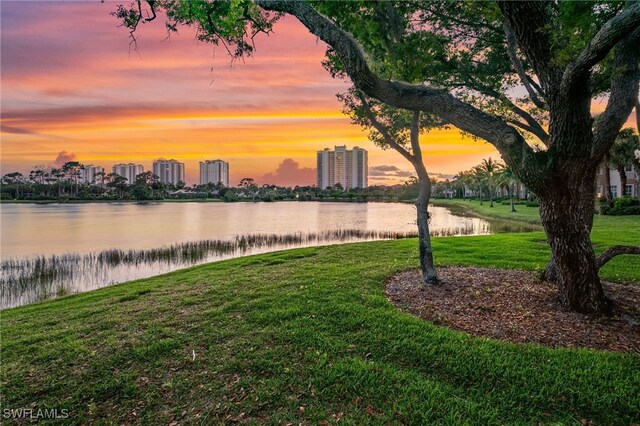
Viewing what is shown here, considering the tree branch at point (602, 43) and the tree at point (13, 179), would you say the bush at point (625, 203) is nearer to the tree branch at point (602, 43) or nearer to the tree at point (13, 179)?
the tree branch at point (602, 43)

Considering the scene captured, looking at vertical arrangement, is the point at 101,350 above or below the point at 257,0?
below

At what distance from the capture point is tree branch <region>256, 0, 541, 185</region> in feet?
16.6

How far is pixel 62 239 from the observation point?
86.7 feet

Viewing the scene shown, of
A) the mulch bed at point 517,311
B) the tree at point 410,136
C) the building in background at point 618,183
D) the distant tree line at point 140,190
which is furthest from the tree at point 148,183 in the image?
the mulch bed at point 517,311

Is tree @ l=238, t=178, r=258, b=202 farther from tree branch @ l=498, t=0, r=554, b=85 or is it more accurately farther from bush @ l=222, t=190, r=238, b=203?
tree branch @ l=498, t=0, r=554, b=85

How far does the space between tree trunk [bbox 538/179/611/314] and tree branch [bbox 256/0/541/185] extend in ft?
2.09

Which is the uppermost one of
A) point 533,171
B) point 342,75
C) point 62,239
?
point 342,75

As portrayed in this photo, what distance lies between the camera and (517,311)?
19.2ft

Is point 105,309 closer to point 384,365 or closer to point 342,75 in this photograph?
point 384,365

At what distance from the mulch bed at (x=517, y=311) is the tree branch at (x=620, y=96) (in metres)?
2.61

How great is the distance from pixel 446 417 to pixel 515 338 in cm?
220

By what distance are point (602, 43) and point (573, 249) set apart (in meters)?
3.11

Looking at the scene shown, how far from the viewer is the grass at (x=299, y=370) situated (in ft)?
11.9

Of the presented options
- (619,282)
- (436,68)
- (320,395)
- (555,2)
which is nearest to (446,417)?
(320,395)
